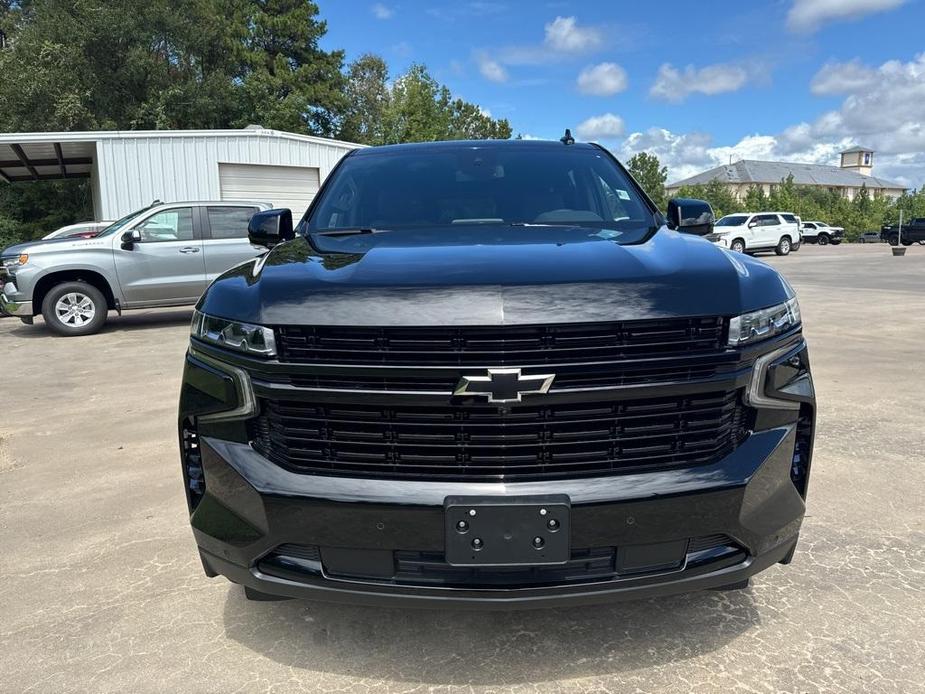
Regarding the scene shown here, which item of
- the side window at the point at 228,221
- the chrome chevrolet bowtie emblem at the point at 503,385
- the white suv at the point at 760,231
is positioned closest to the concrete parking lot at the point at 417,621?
the chrome chevrolet bowtie emblem at the point at 503,385

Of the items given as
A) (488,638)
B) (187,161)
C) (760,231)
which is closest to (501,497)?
(488,638)

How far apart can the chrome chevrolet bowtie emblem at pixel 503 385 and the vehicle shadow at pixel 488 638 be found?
0.95 meters

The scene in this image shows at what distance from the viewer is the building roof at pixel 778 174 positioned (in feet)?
336

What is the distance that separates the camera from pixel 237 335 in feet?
6.73

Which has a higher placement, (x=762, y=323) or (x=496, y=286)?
(x=496, y=286)

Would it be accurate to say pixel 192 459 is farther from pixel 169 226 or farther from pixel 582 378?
pixel 169 226

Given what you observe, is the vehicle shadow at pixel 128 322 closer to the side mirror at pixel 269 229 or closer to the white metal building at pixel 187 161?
the white metal building at pixel 187 161

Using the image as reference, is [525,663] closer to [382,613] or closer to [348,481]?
[382,613]

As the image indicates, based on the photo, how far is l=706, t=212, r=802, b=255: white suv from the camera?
94.8 ft

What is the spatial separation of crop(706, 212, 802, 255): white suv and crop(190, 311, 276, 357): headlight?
2883 centimetres

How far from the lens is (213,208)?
10.4 meters

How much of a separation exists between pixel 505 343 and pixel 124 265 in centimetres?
946

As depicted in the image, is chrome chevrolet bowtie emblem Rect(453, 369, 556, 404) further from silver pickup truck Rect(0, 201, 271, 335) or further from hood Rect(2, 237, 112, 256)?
hood Rect(2, 237, 112, 256)

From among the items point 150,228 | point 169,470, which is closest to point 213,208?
point 150,228
